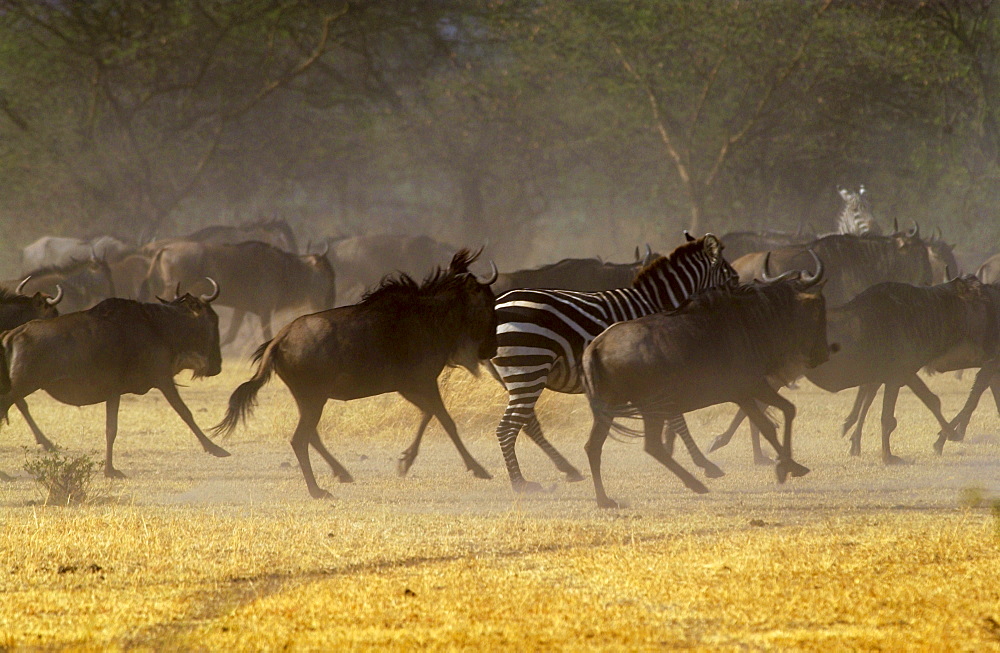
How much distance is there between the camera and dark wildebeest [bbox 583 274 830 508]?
8031mm

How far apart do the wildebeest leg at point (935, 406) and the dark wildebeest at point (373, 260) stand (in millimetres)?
13795

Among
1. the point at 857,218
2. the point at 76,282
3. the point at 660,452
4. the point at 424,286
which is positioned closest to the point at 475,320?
the point at 424,286

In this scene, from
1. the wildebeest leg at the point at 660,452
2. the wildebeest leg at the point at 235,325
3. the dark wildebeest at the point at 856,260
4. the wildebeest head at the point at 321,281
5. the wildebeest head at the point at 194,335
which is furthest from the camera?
the wildebeest leg at the point at 235,325

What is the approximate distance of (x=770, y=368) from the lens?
8.57 meters

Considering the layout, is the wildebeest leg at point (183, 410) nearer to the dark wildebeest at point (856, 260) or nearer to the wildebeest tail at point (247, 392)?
the wildebeest tail at point (247, 392)

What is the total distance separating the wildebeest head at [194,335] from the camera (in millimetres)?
10289

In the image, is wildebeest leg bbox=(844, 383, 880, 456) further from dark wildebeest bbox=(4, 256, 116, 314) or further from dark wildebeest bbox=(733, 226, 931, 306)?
dark wildebeest bbox=(4, 256, 116, 314)

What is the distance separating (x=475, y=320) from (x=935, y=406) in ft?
15.2

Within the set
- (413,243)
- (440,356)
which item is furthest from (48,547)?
(413,243)

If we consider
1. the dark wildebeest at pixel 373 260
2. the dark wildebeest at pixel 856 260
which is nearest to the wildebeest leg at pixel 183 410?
the dark wildebeest at pixel 856 260

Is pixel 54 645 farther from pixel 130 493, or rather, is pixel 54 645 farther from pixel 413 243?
pixel 413 243

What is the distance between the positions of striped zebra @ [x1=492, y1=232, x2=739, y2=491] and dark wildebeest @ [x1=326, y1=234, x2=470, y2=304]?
15.2 m

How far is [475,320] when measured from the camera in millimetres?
8734

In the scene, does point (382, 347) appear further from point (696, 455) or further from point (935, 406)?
point (935, 406)
